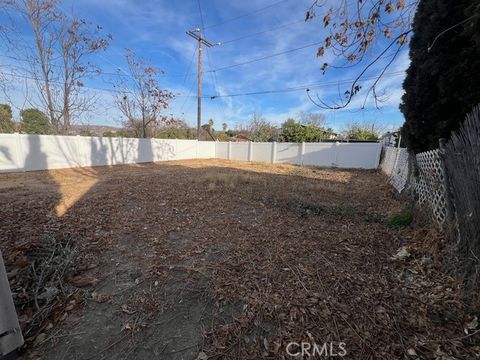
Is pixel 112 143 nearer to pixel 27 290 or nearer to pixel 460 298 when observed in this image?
pixel 27 290

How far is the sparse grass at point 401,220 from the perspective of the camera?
3.48 metres

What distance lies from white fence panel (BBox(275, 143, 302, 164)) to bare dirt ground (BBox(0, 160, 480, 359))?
11033mm

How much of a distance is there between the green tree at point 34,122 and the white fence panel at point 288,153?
40.4 feet

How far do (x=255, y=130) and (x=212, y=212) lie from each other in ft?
84.5

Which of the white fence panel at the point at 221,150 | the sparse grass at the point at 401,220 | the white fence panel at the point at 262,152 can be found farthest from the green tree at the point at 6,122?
the sparse grass at the point at 401,220

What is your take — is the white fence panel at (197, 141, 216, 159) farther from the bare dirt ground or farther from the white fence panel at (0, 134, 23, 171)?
the bare dirt ground

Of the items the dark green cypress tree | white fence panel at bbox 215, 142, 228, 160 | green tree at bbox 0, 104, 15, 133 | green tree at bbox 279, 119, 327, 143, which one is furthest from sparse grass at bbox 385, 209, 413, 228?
white fence panel at bbox 215, 142, 228, 160

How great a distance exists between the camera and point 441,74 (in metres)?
3.51

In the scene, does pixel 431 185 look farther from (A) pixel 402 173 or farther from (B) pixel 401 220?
(A) pixel 402 173

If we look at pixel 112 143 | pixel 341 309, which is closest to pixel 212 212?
pixel 341 309

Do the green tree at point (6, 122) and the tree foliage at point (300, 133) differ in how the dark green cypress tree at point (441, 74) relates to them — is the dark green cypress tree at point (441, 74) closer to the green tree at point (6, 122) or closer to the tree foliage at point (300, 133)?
the tree foliage at point (300, 133)

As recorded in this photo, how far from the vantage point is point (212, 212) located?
4.28 metres

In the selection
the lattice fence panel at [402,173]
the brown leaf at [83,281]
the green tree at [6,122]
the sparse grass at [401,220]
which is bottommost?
the brown leaf at [83,281]

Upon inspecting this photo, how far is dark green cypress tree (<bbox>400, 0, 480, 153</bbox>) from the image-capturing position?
10.4 feet
